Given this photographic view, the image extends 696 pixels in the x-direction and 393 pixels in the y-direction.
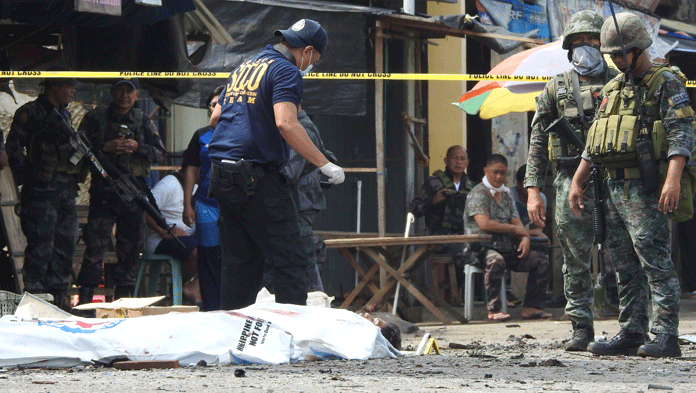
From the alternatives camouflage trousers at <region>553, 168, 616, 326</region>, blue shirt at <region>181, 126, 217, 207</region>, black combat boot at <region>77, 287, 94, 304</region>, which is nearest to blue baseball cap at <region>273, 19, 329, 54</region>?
camouflage trousers at <region>553, 168, 616, 326</region>

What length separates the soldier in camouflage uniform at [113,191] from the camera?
Answer: 26.8ft

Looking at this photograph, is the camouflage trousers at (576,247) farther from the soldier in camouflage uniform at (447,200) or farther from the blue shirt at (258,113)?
the soldier in camouflage uniform at (447,200)

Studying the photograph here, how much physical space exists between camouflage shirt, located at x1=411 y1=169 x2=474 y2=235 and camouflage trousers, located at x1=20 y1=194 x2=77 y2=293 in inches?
154

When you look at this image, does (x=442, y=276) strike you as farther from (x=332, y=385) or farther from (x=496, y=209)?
(x=332, y=385)

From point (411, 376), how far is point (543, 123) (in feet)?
7.79

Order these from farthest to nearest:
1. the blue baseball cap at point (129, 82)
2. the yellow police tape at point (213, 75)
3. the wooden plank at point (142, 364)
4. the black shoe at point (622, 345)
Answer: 1. the blue baseball cap at point (129, 82)
2. the yellow police tape at point (213, 75)
3. the black shoe at point (622, 345)
4. the wooden plank at point (142, 364)

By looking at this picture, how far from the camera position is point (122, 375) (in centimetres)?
456

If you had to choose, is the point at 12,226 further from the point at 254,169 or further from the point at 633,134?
the point at 633,134

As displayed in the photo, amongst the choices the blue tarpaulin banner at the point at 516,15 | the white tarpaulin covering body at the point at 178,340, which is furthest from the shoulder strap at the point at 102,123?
the blue tarpaulin banner at the point at 516,15

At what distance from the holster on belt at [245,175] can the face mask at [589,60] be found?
2.10 m

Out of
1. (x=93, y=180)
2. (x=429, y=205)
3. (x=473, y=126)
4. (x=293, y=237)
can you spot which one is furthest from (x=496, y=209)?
(x=293, y=237)

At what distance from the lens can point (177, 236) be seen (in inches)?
344

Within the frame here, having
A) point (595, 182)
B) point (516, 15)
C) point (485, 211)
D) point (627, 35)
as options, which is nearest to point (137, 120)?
point (485, 211)

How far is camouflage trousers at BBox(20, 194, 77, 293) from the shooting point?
25.5 ft
